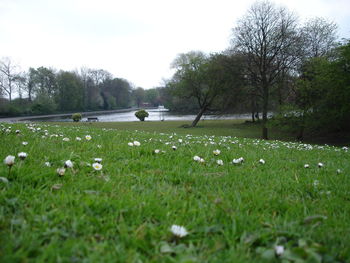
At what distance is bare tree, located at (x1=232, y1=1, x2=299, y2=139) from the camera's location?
1892 centimetres

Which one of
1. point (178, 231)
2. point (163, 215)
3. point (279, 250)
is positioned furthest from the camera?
point (163, 215)

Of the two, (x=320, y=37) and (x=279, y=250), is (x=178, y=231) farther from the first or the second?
(x=320, y=37)

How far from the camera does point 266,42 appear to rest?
19422 mm

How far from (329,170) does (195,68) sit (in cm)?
3318

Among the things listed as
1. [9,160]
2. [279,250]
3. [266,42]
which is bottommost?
[279,250]

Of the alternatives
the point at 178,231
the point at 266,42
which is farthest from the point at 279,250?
the point at 266,42

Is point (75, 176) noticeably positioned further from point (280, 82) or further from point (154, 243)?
point (280, 82)

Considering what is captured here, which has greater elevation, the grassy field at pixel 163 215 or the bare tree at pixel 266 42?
the bare tree at pixel 266 42

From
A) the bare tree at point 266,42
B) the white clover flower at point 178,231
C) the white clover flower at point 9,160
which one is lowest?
the white clover flower at point 178,231

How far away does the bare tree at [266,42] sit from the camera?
1892 centimetres

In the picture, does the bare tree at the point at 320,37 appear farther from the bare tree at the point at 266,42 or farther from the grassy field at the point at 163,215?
the grassy field at the point at 163,215

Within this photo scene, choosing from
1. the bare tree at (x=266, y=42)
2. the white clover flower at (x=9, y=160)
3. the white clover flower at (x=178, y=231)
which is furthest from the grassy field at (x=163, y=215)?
the bare tree at (x=266, y=42)

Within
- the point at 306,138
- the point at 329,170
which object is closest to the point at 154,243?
the point at 329,170

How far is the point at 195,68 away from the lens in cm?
3450
